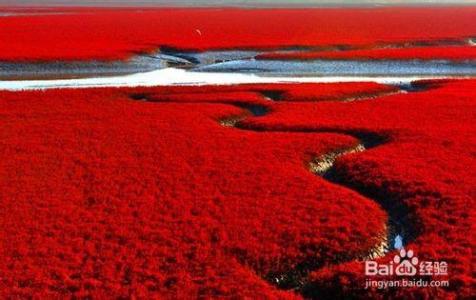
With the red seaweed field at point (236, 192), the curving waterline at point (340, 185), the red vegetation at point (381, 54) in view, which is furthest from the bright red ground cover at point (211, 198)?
the red vegetation at point (381, 54)

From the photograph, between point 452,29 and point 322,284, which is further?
point 452,29

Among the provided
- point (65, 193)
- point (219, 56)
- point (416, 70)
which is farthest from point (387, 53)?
point (65, 193)

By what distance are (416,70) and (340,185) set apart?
97.1 feet

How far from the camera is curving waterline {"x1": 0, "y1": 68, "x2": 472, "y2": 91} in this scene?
38719 mm

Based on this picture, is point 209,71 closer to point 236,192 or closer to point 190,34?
point 190,34

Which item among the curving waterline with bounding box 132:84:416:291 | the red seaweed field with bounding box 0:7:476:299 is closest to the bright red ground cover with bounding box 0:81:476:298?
the red seaweed field with bounding box 0:7:476:299

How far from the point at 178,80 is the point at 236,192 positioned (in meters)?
24.2

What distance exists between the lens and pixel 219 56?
52.7 meters

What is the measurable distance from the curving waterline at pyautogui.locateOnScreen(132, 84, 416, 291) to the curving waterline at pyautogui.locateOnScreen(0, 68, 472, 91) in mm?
7694

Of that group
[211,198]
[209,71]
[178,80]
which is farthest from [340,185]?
[209,71]

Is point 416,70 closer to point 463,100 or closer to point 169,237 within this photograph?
point 463,100

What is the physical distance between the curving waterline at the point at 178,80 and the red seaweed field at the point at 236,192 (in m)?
4.08

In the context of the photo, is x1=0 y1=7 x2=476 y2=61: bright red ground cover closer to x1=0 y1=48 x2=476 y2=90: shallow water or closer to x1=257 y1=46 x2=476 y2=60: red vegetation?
x1=0 y1=48 x2=476 y2=90: shallow water

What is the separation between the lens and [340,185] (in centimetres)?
1836
